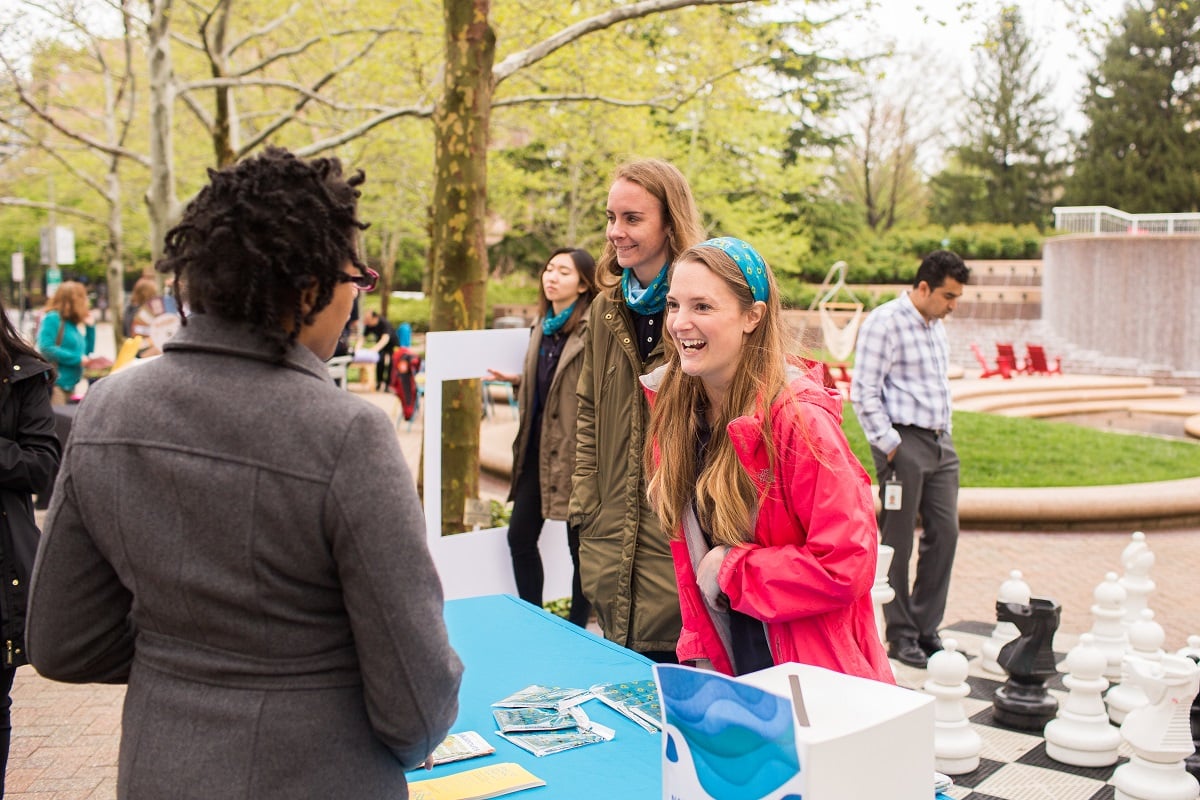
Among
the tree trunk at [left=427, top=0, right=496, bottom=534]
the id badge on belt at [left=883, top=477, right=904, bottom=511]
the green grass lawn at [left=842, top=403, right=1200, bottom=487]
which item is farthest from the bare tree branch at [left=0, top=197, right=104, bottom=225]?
the id badge on belt at [left=883, top=477, right=904, bottom=511]

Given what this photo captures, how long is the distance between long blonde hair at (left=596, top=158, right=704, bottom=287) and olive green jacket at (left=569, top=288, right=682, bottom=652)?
0.28m

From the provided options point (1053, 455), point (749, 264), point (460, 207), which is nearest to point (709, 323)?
point (749, 264)

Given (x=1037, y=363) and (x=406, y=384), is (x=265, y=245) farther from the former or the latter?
(x=1037, y=363)

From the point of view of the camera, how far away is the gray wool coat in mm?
1571

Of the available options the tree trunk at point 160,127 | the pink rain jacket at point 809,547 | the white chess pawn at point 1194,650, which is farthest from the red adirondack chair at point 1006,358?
the pink rain jacket at point 809,547

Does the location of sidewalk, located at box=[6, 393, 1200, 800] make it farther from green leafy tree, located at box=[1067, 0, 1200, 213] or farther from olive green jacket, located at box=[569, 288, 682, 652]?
green leafy tree, located at box=[1067, 0, 1200, 213]

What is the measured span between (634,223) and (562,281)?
174 cm

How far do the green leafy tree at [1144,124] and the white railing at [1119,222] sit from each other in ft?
50.4

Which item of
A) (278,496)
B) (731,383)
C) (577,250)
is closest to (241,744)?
(278,496)

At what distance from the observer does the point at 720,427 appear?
265 centimetres

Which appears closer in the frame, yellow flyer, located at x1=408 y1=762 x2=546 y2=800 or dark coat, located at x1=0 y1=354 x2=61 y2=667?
yellow flyer, located at x1=408 y1=762 x2=546 y2=800

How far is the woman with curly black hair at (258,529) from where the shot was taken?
61.9 inches

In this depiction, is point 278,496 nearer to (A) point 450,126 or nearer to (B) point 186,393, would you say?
(B) point 186,393

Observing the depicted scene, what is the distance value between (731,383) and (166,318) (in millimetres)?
6635
